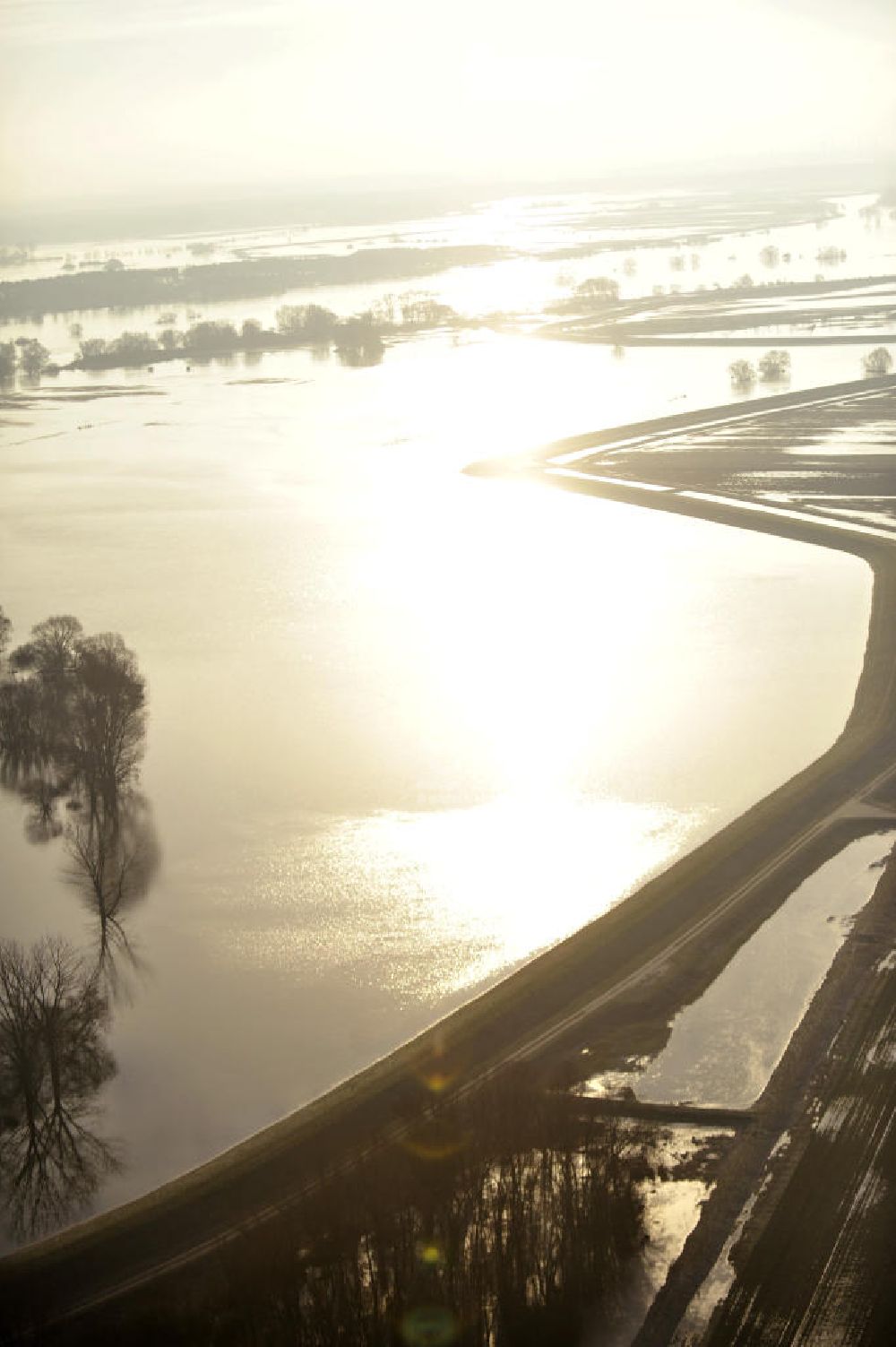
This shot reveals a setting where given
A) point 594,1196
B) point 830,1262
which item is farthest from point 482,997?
point 830,1262

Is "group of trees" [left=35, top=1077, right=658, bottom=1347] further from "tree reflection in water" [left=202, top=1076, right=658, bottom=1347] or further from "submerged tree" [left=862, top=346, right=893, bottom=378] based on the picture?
"submerged tree" [left=862, top=346, right=893, bottom=378]

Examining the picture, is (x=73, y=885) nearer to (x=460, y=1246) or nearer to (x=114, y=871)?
(x=114, y=871)

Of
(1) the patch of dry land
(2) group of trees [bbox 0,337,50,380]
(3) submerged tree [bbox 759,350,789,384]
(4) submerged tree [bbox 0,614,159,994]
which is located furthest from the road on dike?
(2) group of trees [bbox 0,337,50,380]

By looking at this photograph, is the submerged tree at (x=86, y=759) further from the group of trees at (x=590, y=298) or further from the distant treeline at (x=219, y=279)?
the distant treeline at (x=219, y=279)

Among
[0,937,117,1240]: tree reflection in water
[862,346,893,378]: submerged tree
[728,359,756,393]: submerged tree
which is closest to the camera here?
[0,937,117,1240]: tree reflection in water

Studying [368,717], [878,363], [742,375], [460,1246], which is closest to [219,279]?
[742,375]

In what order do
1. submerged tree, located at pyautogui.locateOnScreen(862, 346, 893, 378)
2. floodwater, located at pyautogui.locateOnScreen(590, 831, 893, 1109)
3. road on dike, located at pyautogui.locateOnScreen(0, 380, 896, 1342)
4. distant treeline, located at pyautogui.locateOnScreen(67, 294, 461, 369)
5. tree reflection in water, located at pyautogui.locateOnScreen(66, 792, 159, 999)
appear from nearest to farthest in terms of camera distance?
road on dike, located at pyautogui.locateOnScreen(0, 380, 896, 1342) → floodwater, located at pyautogui.locateOnScreen(590, 831, 893, 1109) → tree reflection in water, located at pyautogui.locateOnScreen(66, 792, 159, 999) → submerged tree, located at pyautogui.locateOnScreen(862, 346, 893, 378) → distant treeline, located at pyautogui.locateOnScreen(67, 294, 461, 369)
